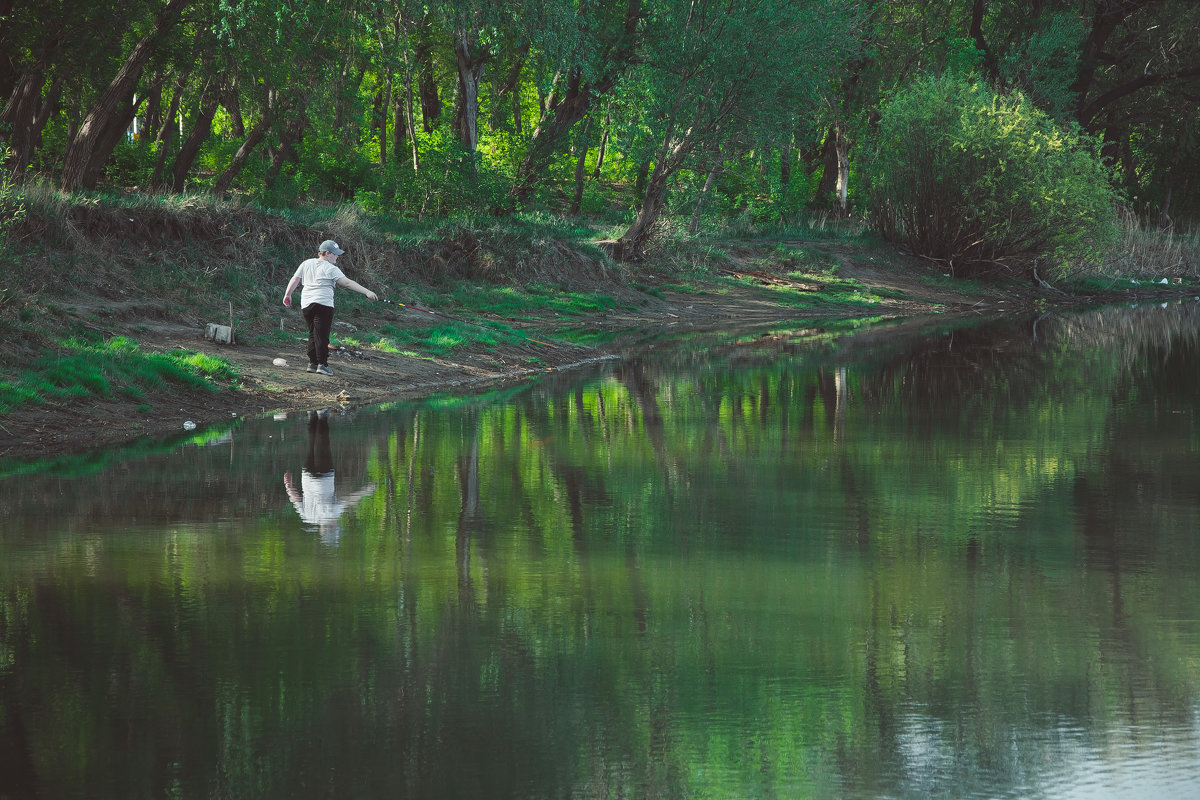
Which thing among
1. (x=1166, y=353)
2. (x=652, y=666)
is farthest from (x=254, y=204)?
(x=652, y=666)

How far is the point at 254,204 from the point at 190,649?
2088 centimetres

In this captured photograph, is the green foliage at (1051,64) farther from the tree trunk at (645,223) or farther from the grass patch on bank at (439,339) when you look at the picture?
the grass patch on bank at (439,339)

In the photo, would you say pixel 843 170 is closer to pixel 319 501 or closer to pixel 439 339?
pixel 439 339

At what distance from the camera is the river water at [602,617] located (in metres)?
5.30

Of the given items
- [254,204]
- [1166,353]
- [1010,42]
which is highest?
[1010,42]

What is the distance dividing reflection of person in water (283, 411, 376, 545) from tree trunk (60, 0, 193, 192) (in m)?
15.2

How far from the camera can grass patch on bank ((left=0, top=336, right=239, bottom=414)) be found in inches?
575

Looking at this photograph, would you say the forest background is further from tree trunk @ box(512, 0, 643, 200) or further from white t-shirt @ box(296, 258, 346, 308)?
white t-shirt @ box(296, 258, 346, 308)

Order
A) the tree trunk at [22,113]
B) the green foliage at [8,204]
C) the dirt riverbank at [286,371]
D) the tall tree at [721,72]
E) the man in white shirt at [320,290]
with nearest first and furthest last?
1. the dirt riverbank at [286,371]
2. the man in white shirt at [320,290]
3. the green foliage at [8,204]
4. the tree trunk at [22,113]
5. the tall tree at [721,72]

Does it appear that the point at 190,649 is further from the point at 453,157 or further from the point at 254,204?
the point at 453,157

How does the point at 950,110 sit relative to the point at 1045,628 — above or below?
above

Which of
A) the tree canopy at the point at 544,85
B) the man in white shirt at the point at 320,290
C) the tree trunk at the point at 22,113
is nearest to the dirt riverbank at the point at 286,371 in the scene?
the man in white shirt at the point at 320,290

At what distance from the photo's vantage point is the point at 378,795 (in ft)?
16.3

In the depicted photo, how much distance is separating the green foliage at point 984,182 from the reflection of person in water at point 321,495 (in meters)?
33.3
